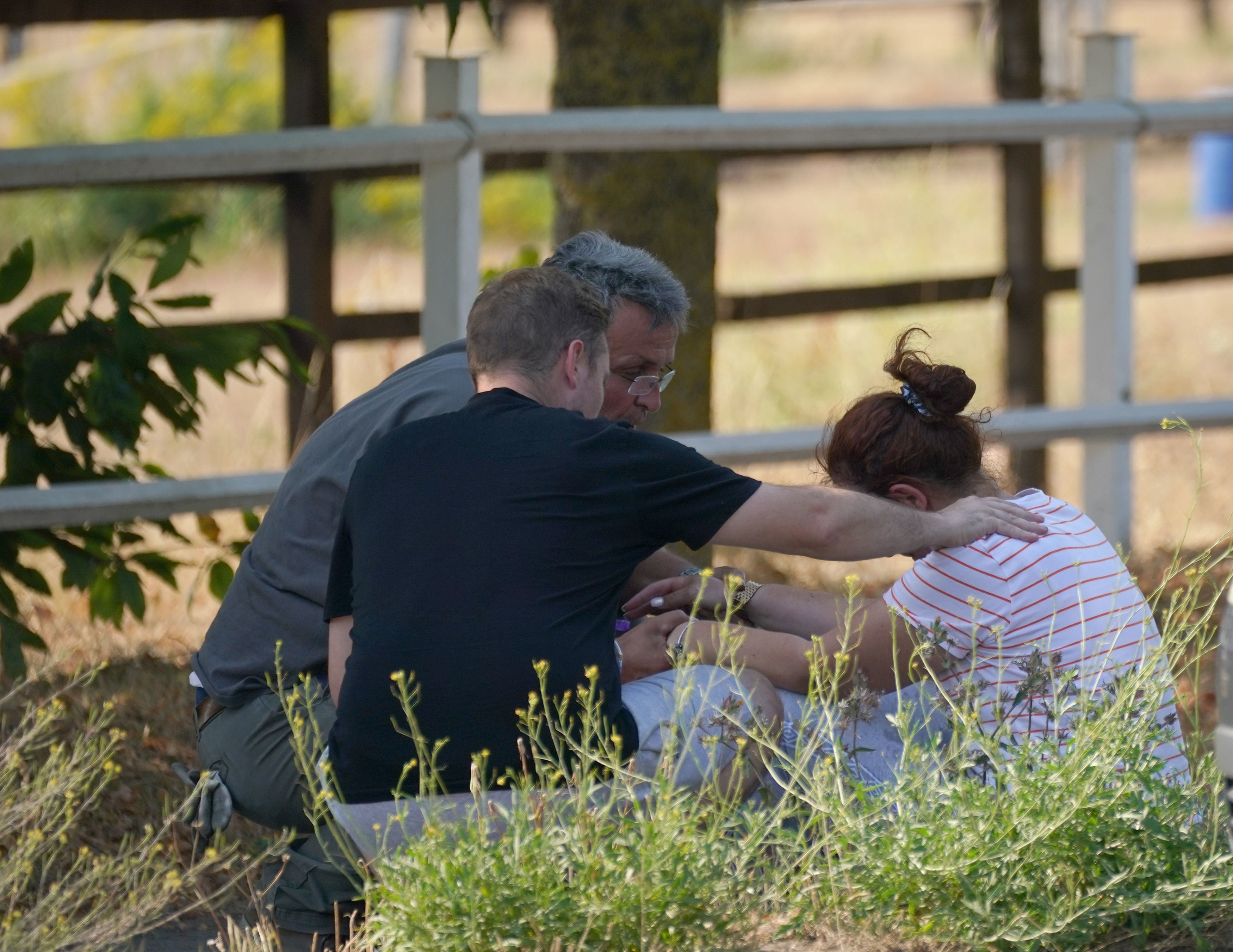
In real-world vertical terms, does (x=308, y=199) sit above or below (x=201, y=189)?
below

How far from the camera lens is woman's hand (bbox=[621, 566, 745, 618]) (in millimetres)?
3205

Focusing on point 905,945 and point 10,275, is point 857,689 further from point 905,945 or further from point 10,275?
point 10,275

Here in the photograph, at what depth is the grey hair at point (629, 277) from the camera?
3189 millimetres

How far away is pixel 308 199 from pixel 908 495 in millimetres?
2891

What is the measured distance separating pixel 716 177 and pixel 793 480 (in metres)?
2.30

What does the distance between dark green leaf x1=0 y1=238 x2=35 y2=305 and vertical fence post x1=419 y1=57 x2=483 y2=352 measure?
104 centimetres

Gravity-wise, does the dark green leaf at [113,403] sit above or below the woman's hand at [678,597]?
above

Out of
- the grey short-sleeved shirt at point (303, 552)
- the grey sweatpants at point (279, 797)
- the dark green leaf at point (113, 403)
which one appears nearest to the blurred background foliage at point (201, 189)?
the dark green leaf at point (113, 403)

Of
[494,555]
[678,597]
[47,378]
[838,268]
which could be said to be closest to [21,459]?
[47,378]

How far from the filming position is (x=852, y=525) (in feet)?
8.91

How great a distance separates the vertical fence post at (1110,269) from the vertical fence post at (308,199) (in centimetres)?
247

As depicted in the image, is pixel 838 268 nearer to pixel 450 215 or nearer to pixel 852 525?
pixel 450 215

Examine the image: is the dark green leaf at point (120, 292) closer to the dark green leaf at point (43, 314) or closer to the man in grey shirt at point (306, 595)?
the dark green leaf at point (43, 314)

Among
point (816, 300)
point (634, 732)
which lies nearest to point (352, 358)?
point (816, 300)
